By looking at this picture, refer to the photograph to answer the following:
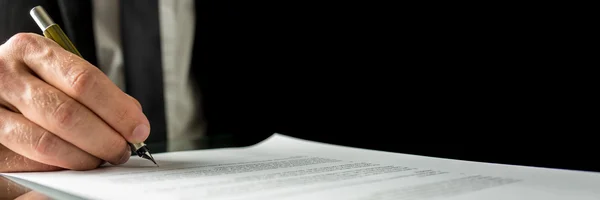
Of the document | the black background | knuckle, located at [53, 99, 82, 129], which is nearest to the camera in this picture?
the document

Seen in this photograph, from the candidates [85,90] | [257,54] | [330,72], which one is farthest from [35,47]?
[257,54]

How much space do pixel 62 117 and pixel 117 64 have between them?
635mm

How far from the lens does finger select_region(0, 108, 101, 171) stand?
1.70 feet

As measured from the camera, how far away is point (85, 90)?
51cm

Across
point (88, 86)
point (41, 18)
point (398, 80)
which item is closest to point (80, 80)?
point (88, 86)

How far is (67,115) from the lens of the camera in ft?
1.66

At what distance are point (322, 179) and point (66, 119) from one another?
248 mm

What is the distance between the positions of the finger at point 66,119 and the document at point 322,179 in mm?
25

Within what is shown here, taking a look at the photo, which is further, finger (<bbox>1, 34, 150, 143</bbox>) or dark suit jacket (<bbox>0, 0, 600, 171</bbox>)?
dark suit jacket (<bbox>0, 0, 600, 171</bbox>)

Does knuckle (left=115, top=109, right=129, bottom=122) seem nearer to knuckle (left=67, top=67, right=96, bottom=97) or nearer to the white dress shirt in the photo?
knuckle (left=67, top=67, right=96, bottom=97)

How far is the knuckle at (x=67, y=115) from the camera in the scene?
0.50 metres

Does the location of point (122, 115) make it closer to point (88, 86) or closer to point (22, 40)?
point (88, 86)

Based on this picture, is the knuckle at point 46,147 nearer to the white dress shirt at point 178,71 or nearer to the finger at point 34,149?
the finger at point 34,149

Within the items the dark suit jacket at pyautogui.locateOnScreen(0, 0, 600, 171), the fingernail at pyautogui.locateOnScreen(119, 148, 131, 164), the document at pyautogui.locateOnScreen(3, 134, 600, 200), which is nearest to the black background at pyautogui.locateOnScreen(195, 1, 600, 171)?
the dark suit jacket at pyautogui.locateOnScreen(0, 0, 600, 171)
